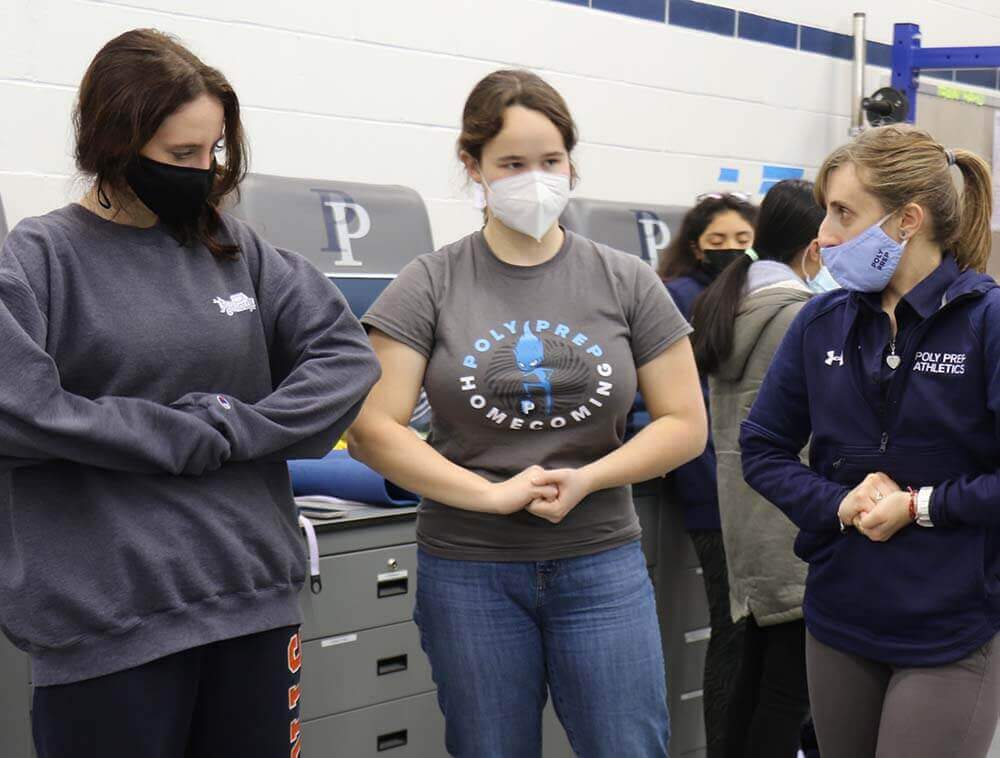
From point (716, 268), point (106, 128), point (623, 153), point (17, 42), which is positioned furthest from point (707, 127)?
point (106, 128)

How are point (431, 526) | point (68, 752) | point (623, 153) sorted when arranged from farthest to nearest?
point (623, 153) → point (431, 526) → point (68, 752)

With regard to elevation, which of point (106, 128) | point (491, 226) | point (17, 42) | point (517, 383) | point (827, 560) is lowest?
point (827, 560)

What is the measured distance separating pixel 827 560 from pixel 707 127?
9.90ft

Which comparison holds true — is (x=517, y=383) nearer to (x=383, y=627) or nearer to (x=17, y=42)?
(x=383, y=627)

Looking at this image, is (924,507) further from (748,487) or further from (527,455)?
(748,487)

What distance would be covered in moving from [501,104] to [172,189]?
494 millimetres

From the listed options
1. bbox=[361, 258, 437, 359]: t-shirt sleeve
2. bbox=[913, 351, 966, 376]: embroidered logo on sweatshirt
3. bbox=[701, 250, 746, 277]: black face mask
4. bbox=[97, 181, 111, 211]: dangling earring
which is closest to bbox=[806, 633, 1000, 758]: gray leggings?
bbox=[913, 351, 966, 376]: embroidered logo on sweatshirt

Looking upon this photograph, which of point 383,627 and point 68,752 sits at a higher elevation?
point 68,752

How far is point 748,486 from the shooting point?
7.61ft

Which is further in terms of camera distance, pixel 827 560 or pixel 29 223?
pixel 827 560

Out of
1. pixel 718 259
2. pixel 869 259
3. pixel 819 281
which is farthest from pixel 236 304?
pixel 718 259

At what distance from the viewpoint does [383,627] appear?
2400 mm

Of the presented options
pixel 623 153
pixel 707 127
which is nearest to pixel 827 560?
pixel 623 153

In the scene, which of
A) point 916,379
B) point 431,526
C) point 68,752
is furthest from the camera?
point 431,526
